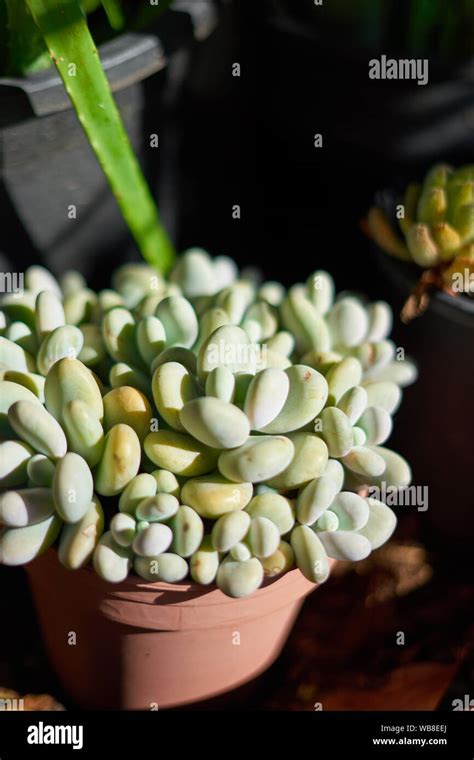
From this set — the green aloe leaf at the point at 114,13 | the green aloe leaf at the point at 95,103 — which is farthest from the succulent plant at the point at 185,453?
the green aloe leaf at the point at 114,13

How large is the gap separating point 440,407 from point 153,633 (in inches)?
13.9

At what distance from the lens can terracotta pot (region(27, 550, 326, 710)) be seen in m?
0.56

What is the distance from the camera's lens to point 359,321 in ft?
2.13

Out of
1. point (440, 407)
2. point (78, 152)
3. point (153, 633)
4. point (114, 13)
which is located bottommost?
point (153, 633)

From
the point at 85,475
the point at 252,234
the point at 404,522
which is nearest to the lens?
the point at 85,475

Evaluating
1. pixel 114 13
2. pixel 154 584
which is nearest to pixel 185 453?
pixel 154 584

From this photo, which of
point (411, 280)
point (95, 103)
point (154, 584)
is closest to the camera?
point (154, 584)

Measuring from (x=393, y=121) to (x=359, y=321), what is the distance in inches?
12.7

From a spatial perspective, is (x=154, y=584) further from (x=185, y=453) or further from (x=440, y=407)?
(x=440, y=407)

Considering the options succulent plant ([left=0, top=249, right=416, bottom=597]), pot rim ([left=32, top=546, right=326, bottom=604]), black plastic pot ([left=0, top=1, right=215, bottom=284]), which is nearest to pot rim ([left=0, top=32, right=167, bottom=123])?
black plastic pot ([left=0, top=1, right=215, bottom=284])

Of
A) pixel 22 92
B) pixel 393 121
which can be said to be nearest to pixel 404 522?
pixel 393 121

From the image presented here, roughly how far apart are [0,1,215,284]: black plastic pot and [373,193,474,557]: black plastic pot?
237mm

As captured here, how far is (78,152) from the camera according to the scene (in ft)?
2.54

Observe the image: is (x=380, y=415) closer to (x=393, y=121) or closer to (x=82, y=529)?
(x=82, y=529)
